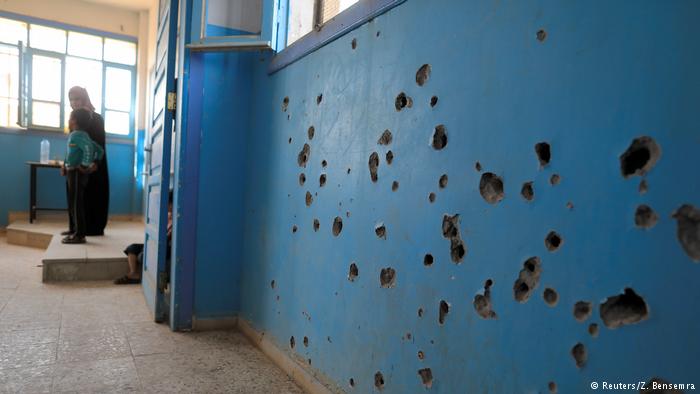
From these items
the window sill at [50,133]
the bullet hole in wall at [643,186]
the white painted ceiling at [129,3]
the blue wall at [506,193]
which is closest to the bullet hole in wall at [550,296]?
the blue wall at [506,193]

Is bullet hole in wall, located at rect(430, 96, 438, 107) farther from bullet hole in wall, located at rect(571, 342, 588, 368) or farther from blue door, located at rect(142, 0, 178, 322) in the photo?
blue door, located at rect(142, 0, 178, 322)

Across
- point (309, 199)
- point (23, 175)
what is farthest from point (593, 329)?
point (23, 175)

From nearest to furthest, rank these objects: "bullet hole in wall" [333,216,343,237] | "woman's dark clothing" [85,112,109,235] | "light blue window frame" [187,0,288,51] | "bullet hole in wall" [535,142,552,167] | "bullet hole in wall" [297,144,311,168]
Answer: "bullet hole in wall" [535,142,552,167] < "bullet hole in wall" [333,216,343,237] < "bullet hole in wall" [297,144,311,168] < "light blue window frame" [187,0,288,51] < "woman's dark clothing" [85,112,109,235]

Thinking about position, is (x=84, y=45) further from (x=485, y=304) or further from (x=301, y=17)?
(x=485, y=304)

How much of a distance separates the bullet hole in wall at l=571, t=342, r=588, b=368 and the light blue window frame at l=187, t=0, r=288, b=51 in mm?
1837

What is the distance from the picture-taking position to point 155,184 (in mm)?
2701

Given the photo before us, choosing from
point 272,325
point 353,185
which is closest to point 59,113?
point 272,325

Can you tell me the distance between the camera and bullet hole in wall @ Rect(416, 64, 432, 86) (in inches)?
45.4

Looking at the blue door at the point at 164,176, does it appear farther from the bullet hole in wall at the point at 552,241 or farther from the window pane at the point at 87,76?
the window pane at the point at 87,76

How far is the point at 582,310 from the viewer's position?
77cm

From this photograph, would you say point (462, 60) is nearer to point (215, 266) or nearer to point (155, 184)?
point (215, 266)

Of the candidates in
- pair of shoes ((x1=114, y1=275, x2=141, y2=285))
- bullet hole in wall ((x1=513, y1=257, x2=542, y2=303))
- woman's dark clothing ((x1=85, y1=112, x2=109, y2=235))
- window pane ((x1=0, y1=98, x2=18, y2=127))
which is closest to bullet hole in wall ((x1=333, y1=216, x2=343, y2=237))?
bullet hole in wall ((x1=513, y1=257, x2=542, y2=303))

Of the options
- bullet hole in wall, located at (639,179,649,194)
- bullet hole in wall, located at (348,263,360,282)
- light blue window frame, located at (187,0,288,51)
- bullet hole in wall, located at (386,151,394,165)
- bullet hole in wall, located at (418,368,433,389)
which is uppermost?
light blue window frame, located at (187,0,288,51)

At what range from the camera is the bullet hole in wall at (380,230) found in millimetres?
1308
